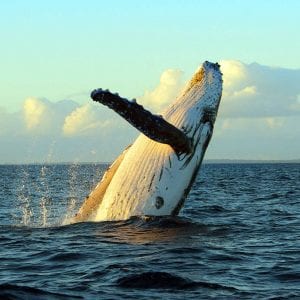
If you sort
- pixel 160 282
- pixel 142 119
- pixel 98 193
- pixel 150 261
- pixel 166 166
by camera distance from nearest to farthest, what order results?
pixel 160 282 → pixel 150 261 → pixel 142 119 → pixel 166 166 → pixel 98 193

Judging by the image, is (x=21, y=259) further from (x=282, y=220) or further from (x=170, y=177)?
(x=282, y=220)

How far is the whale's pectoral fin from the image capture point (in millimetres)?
10961

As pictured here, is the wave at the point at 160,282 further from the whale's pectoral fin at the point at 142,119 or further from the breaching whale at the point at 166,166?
the breaching whale at the point at 166,166

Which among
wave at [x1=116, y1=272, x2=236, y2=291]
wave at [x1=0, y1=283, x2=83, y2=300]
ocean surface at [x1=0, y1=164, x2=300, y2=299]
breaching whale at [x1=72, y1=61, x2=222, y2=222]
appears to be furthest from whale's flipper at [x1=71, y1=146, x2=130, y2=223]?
wave at [x1=0, y1=283, x2=83, y2=300]

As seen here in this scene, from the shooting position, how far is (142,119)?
452 inches

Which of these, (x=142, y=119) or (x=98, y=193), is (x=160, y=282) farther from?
(x=98, y=193)

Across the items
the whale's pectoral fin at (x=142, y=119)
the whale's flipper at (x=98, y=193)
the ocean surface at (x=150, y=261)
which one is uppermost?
the whale's pectoral fin at (x=142, y=119)

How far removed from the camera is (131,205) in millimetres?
13148

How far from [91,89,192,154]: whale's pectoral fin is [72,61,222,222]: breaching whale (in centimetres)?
53

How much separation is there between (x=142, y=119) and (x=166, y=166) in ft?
6.12

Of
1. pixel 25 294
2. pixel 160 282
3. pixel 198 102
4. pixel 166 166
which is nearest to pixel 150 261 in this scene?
pixel 160 282

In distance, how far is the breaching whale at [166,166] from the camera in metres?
13.1

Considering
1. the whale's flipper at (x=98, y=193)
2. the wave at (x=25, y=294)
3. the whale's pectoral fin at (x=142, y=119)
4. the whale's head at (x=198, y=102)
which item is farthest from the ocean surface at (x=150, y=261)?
the whale's head at (x=198, y=102)

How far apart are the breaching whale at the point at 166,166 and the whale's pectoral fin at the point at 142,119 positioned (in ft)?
1.74
